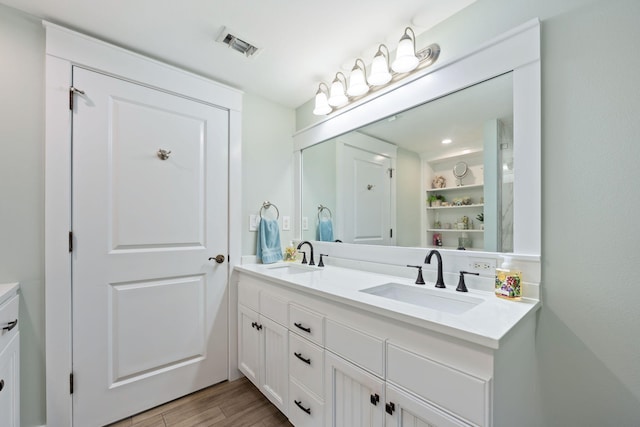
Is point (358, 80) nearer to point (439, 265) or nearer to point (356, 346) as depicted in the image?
point (439, 265)

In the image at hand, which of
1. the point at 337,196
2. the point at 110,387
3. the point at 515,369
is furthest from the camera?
the point at 337,196

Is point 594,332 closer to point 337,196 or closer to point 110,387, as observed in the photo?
point 337,196

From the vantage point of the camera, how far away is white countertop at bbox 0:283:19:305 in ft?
3.75

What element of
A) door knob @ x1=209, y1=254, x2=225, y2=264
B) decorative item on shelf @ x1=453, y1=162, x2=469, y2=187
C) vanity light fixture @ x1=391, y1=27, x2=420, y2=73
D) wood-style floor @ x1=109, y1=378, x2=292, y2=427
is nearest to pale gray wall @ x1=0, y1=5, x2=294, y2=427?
wood-style floor @ x1=109, y1=378, x2=292, y2=427

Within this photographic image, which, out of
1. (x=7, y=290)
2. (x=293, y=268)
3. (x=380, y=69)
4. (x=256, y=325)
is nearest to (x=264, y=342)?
(x=256, y=325)

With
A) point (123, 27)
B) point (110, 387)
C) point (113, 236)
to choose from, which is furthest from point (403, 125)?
point (110, 387)

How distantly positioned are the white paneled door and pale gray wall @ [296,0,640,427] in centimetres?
189

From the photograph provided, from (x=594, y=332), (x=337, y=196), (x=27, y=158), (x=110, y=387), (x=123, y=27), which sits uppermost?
(x=123, y=27)

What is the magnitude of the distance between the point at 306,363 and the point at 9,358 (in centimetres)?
135

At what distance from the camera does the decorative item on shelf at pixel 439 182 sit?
145 centimetres

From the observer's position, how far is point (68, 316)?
4.81ft

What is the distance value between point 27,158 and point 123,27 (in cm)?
87

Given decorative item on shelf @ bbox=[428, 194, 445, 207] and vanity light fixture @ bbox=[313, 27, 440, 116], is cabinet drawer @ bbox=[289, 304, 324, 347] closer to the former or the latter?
decorative item on shelf @ bbox=[428, 194, 445, 207]

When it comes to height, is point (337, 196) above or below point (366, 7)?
below
